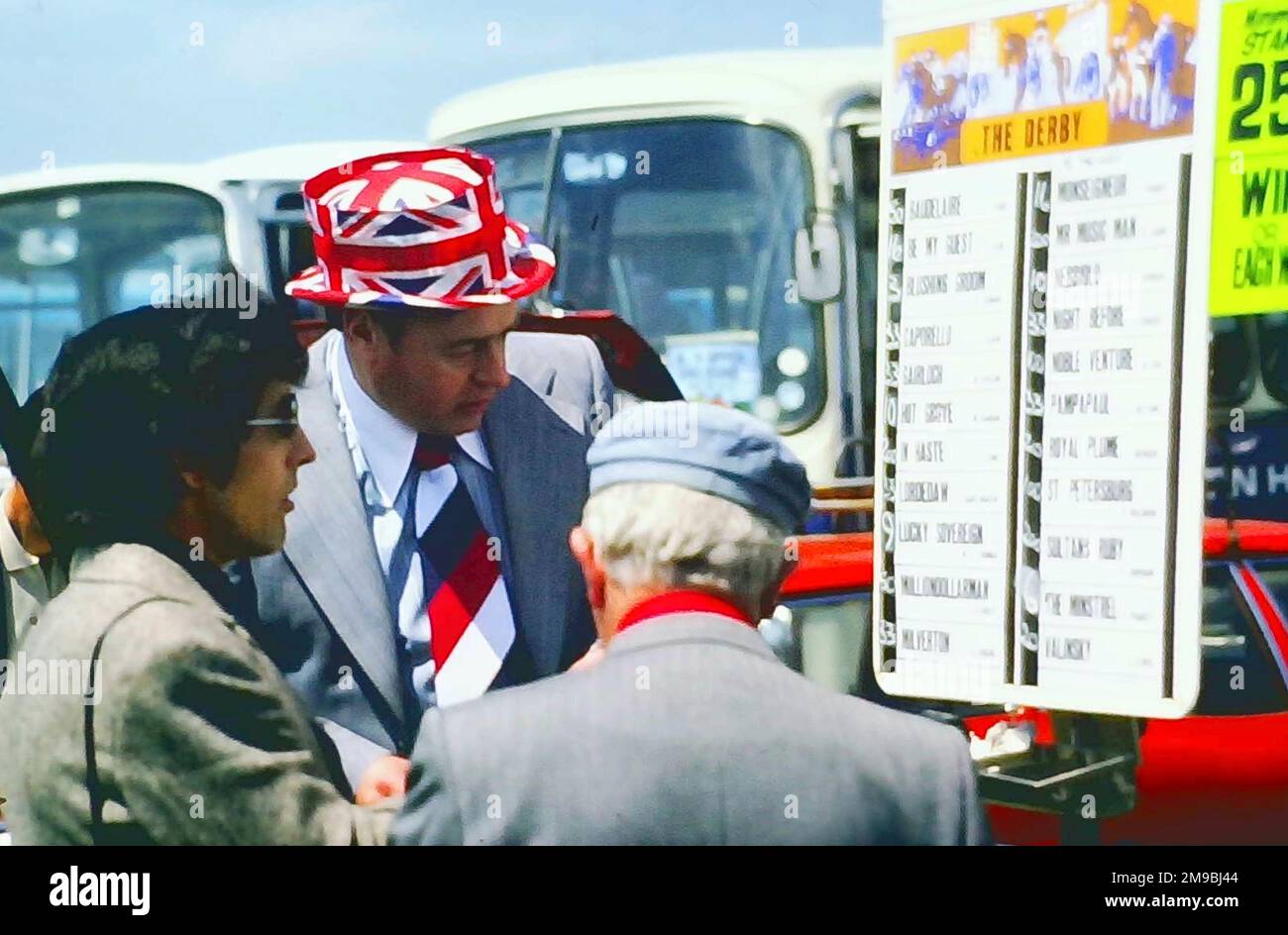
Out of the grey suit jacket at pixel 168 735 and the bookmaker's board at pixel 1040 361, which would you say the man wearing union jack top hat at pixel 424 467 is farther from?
the bookmaker's board at pixel 1040 361

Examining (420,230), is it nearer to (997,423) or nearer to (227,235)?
(227,235)

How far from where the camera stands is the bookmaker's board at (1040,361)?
3.36 metres

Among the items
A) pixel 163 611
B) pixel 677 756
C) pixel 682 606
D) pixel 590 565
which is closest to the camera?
pixel 682 606

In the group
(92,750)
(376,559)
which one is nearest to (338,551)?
(376,559)

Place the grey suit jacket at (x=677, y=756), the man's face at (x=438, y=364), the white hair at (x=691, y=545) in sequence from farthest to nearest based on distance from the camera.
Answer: the man's face at (x=438, y=364), the white hair at (x=691, y=545), the grey suit jacket at (x=677, y=756)

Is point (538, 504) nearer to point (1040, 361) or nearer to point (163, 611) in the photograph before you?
point (163, 611)

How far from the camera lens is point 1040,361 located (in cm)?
346

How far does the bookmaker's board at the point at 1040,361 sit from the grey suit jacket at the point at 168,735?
1.13 m

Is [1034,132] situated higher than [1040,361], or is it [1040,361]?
[1034,132]

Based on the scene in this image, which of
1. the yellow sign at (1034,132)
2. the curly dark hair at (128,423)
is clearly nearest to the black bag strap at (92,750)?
the curly dark hair at (128,423)

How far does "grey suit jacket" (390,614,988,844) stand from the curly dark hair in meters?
0.73

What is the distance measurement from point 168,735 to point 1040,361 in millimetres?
1773

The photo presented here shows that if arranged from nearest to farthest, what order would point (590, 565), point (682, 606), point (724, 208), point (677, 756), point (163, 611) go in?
point (682, 606), point (677, 756), point (590, 565), point (163, 611), point (724, 208)
